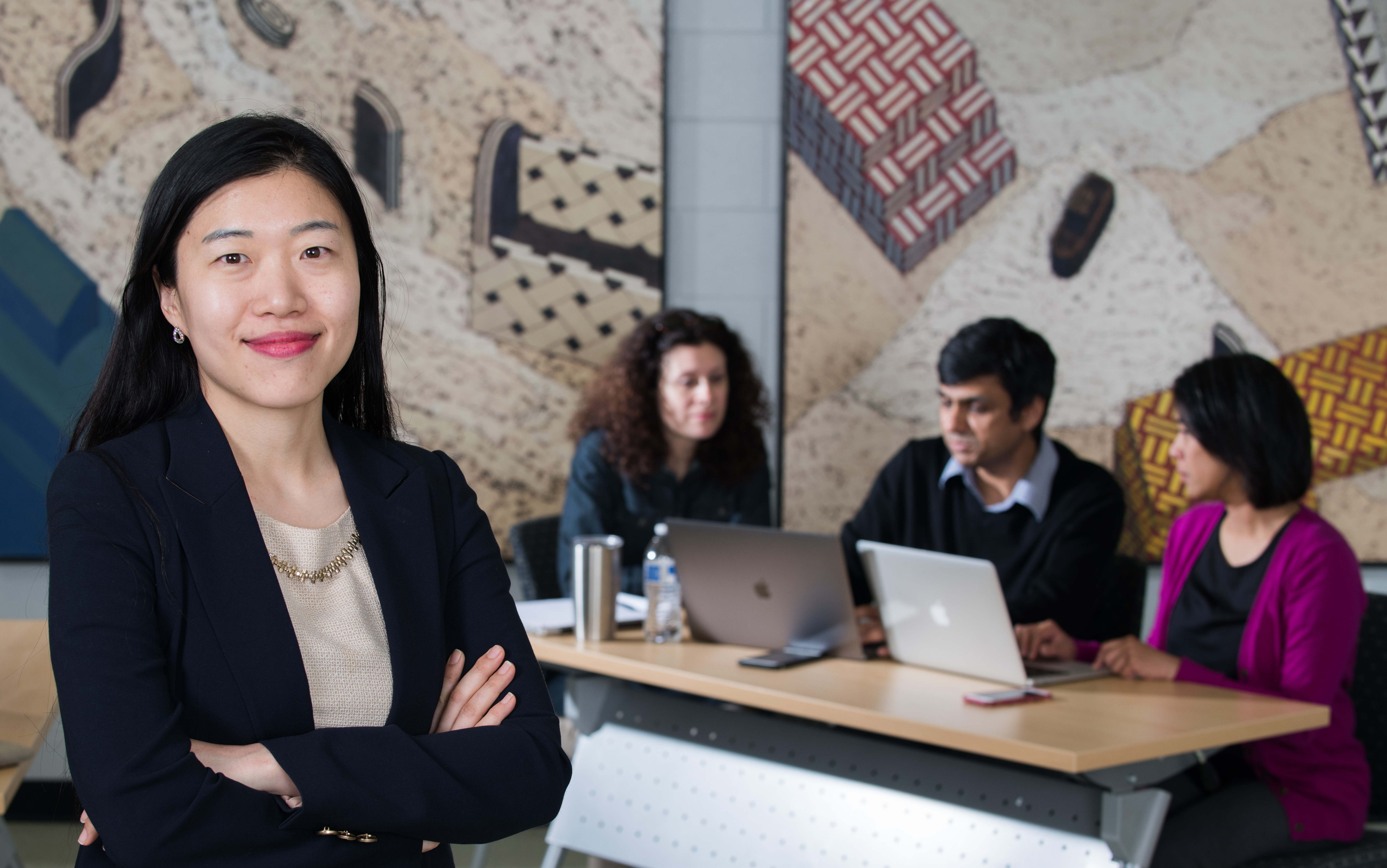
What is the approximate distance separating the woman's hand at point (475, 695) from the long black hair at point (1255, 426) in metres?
1.64

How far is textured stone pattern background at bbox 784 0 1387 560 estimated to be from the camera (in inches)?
144

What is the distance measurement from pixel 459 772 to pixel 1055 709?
1202 millimetres

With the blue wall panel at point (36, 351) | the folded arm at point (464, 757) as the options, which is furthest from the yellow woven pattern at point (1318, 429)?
the blue wall panel at point (36, 351)

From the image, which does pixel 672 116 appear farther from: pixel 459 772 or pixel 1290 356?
pixel 459 772

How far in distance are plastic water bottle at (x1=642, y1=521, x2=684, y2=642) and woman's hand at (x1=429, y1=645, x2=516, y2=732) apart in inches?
47.1

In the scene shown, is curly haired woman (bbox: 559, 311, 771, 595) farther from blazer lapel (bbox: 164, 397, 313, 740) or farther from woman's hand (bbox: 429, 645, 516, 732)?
blazer lapel (bbox: 164, 397, 313, 740)

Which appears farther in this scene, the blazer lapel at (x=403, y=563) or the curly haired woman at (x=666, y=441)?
the curly haired woman at (x=666, y=441)

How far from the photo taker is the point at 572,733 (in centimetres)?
312

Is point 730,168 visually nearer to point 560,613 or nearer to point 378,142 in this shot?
point 378,142

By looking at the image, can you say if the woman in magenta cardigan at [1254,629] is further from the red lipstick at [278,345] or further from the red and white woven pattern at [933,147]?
the red lipstick at [278,345]

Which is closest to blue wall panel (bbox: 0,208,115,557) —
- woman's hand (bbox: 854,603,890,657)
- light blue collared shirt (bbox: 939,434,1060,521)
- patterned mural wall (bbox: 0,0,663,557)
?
patterned mural wall (bbox: 0,0,663,557)

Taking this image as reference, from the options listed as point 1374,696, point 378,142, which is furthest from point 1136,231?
point 378,142

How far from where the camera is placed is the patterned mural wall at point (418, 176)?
11.1ft

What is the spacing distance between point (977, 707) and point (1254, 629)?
2.25 ft
